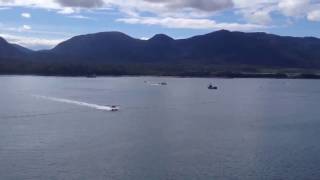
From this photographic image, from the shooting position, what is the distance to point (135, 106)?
86.0 meters

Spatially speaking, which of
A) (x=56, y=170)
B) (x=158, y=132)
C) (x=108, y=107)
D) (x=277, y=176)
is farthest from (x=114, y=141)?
(x=108, y=107)

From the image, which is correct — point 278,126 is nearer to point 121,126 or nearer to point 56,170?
point 121,126

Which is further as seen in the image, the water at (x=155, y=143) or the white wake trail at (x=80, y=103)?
the white wake trail at (x=80, y=103)

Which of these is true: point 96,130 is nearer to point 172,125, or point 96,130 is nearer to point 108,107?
point 172,125

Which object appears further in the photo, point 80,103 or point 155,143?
point 80,103

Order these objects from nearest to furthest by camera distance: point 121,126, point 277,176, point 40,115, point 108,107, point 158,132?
1. point 277,176
2. point 158,132
3. point 121,126
4. point 40,115
5. point 108,107

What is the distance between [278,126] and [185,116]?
44.2ft

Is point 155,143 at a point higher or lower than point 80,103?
lower

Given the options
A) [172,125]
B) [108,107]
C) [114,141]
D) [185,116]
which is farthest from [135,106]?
[114,141]

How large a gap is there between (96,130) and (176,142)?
1071 cm

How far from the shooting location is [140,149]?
154ft

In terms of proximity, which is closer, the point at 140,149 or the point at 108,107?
the point at 140,149

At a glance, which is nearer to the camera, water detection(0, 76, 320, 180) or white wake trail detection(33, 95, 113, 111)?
water detection(0, 76, 320, 180)

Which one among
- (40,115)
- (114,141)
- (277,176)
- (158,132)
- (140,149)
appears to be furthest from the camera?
(40,115)
